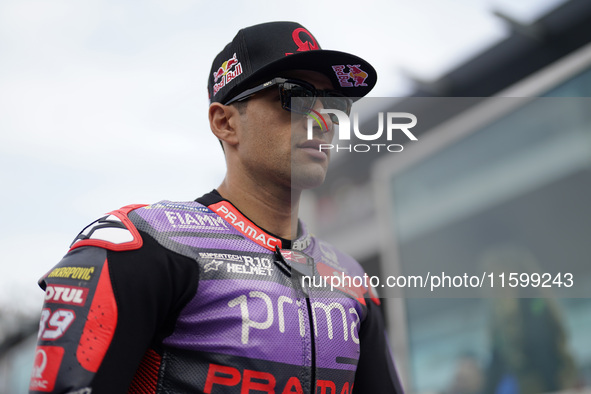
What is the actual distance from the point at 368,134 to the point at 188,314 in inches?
53.3

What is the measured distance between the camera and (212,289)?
2078 millimetres

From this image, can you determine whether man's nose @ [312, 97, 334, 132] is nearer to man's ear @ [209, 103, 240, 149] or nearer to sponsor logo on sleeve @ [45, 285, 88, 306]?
man's ear @ [209, 103, 240, 149]

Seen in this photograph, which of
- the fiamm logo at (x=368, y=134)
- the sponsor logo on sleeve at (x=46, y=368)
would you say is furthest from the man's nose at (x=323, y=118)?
the sponsor logo on sleeve at (x=46, y=368)

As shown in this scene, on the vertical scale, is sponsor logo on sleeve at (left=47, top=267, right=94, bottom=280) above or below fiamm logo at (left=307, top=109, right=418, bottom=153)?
below

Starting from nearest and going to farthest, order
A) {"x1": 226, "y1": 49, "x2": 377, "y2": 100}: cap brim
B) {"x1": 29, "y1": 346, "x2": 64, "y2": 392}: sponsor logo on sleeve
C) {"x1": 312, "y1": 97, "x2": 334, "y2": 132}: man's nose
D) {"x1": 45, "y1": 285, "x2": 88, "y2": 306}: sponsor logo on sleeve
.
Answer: {"x1": 29, "y1": 346, "x2": 64, "y2": 392}: sponsor logo on sleeve < {"x1": 45, "y1": 285, "x2": 88, "y2": 306}: sponsor logo on sleeve < {"x1": 226, "y1": 49, "x2": 377, "y2": 100}: cap brim < {"x1": 312, "y1": 97, "x2": 334, "y2": 132}: man's nose

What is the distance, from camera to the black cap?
7.96 feet

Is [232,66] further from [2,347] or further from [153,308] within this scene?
[2,347]

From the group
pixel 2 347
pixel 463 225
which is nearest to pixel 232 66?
pixel 463 225

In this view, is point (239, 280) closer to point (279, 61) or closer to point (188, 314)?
point (188, 314)

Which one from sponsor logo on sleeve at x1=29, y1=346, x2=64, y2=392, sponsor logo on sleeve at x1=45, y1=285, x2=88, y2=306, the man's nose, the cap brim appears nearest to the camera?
sponsor logo on sleeve at x1=29, y1=346, x2=64, y2=392

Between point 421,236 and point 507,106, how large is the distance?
193cm

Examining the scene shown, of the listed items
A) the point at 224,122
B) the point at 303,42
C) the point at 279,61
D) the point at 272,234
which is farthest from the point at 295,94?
the point at 272,234

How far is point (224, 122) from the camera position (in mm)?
2672

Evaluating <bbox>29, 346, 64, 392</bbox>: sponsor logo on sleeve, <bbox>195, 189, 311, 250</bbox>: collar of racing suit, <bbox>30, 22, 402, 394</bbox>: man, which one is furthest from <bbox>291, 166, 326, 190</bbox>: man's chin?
<bbox>29, 346, 64, 392</bbox>: sponsor logo on sleeve
